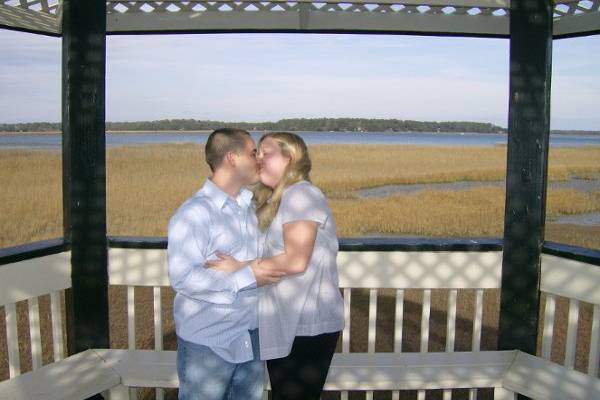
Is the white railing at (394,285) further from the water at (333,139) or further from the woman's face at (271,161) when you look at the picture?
the water at (333,139)

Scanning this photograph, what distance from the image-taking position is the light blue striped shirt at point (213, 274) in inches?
59.8

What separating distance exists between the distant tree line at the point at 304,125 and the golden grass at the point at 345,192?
1445 mm

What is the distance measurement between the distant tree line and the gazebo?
18.8 metres

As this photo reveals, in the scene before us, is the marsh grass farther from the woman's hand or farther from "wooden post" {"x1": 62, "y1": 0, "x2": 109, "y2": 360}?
the woman's hand

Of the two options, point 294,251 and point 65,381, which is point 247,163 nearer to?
point 294,251

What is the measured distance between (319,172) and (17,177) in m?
13.0

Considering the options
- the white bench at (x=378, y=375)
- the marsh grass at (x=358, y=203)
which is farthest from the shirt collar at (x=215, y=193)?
the marsh grass at (x=358, y=203)

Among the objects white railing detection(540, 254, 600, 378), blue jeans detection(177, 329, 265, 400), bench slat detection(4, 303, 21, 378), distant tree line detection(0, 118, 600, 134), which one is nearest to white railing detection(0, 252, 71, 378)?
bench slat detection(4, 303, 21, 378)

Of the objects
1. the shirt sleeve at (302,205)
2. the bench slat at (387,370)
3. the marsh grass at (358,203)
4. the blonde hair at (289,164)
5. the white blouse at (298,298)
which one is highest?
the blonde hair at (289,164)

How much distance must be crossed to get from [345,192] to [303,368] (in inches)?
757

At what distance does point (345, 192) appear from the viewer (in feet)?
68.6

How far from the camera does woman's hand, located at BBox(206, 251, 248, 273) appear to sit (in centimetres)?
156

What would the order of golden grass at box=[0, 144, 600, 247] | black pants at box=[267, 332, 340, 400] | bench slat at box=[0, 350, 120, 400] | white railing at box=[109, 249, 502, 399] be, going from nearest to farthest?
black pants at box=[267, 332, 340, 400] < bench slat at box=[0, 350, 120, 400] < white railing at box=[109, 249, 502, 399] < golden grass at box=[0, 144, 600, 247]

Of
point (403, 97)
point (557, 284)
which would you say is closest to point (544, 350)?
point (557, 284)
